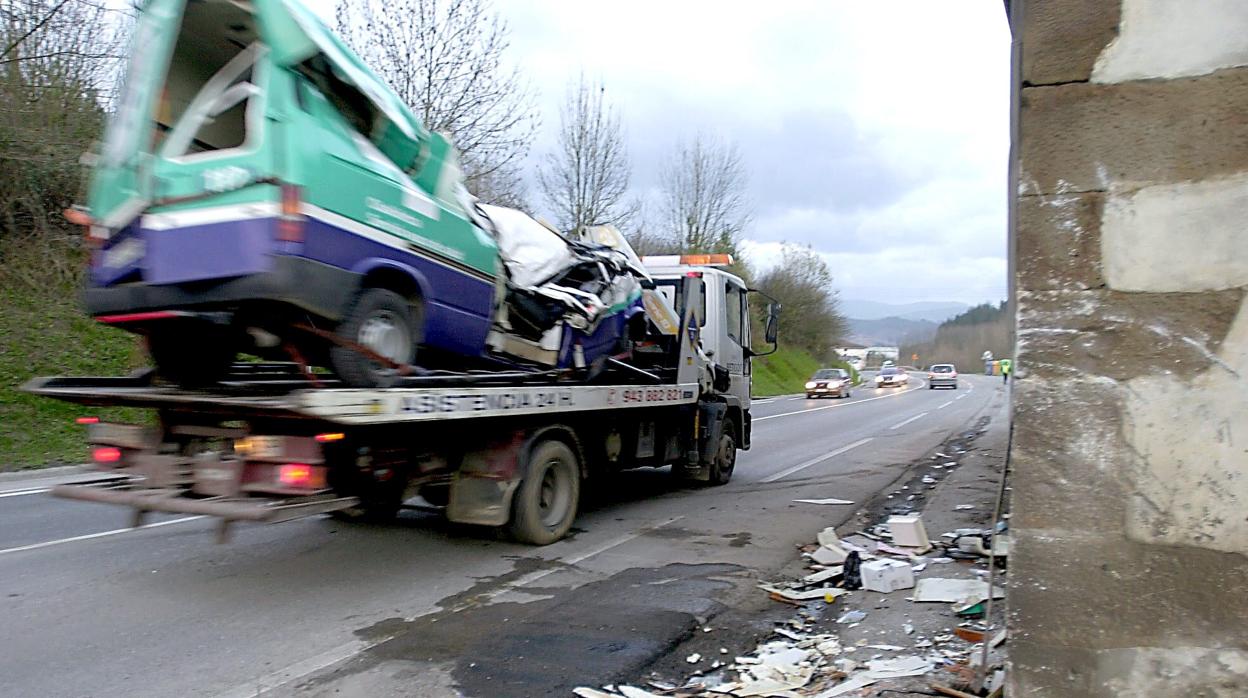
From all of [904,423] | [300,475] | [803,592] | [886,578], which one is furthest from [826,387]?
[300,475]

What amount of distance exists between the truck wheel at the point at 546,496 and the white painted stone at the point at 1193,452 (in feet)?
15.4

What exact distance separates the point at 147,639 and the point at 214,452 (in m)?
1.20

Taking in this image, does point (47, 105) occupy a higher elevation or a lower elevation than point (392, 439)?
higher

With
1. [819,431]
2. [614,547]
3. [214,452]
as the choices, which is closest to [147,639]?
[214,452]

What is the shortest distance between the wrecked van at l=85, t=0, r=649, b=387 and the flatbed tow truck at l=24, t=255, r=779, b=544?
38 centimetres

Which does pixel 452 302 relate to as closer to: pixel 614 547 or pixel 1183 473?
pixel 614 547

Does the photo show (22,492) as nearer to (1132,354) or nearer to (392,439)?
(392,439)

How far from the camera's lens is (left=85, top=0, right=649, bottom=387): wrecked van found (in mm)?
5078

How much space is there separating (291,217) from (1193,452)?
4410 millimetres

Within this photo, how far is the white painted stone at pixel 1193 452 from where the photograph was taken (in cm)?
316

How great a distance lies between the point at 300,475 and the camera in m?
5.30

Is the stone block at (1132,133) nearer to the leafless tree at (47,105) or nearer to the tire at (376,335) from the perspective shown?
the tire at (376,335)

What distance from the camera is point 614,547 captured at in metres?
7.51

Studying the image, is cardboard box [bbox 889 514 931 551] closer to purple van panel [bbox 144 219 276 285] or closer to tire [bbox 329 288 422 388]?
tire [bbox 329 288 422 388]
